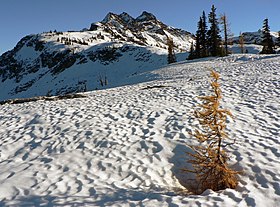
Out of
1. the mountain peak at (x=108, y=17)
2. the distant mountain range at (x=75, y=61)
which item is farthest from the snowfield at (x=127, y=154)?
the mountain peak at (x=108, y=17)

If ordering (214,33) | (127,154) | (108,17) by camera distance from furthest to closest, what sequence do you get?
(108,17) < (214,33) < (127,154)

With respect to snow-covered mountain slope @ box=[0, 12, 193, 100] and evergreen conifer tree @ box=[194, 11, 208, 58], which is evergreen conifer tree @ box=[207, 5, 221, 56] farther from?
snow-covered mountain slope @ box=[0, 12, 193, 100]

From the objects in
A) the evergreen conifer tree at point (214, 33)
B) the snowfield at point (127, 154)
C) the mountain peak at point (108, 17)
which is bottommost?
the snowfield at point (127, 154)

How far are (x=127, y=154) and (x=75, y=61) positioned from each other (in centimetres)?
10025

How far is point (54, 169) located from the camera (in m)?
8.08

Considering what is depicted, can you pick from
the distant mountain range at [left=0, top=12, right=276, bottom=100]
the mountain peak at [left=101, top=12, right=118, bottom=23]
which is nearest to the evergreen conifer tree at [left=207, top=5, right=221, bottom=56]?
the distant mountain range at [left=0, top=12, right=276, bottom=100]

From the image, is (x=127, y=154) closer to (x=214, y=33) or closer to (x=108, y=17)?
(x=214, y=33)

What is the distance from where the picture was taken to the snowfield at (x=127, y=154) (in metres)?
6.45

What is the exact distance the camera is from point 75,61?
103 m

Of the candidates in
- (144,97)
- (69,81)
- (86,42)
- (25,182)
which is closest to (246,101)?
(144,97)

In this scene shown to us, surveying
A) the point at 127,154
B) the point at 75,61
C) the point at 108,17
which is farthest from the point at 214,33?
the point at 108,17

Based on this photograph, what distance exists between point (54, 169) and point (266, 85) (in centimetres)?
1464

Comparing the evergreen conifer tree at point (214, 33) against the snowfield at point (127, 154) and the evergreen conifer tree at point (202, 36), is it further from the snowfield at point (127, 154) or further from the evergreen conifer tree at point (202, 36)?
the snowfield at point (127, 154)

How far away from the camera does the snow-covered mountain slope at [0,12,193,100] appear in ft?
272
